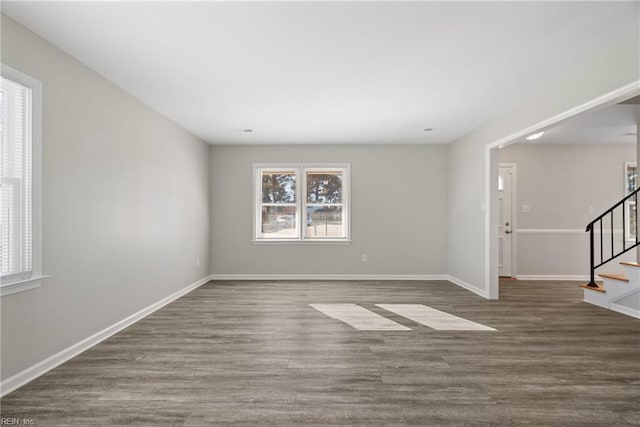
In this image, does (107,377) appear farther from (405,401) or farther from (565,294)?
(565,294)

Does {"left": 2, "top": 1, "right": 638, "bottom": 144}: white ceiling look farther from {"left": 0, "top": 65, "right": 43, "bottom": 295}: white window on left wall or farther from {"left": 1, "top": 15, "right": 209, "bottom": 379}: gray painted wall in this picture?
{"left": 0, "top": 65, "right": 43, "bottom": 295}: white window on left wall

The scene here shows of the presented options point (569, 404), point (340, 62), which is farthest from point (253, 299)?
point (569, 404)

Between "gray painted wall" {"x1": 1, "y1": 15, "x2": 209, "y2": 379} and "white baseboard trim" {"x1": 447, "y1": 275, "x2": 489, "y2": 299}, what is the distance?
4.68 metres

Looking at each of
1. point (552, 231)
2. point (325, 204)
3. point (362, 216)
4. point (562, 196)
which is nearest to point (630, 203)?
point (562, 196)

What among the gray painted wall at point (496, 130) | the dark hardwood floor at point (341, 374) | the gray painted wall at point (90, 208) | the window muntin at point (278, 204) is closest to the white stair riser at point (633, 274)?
the dark hardwood floor at point (341, 374)

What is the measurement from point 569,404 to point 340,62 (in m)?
3.09

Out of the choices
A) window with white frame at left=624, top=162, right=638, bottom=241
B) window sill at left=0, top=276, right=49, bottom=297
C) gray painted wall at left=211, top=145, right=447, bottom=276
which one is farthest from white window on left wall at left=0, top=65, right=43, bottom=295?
window with white frame at left=624, top=162, right=638, bottom=241

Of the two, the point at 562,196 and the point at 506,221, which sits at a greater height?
the point at 562,196

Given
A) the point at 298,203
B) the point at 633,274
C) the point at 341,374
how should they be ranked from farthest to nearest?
the point at 298,203 → the point at 633,274 → the point at 341,374

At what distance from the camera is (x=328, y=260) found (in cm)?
656

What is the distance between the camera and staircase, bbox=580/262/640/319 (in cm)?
425

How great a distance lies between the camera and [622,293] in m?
4.39

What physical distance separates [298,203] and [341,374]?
14.1 feet

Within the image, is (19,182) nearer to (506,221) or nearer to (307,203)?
(307,203)
